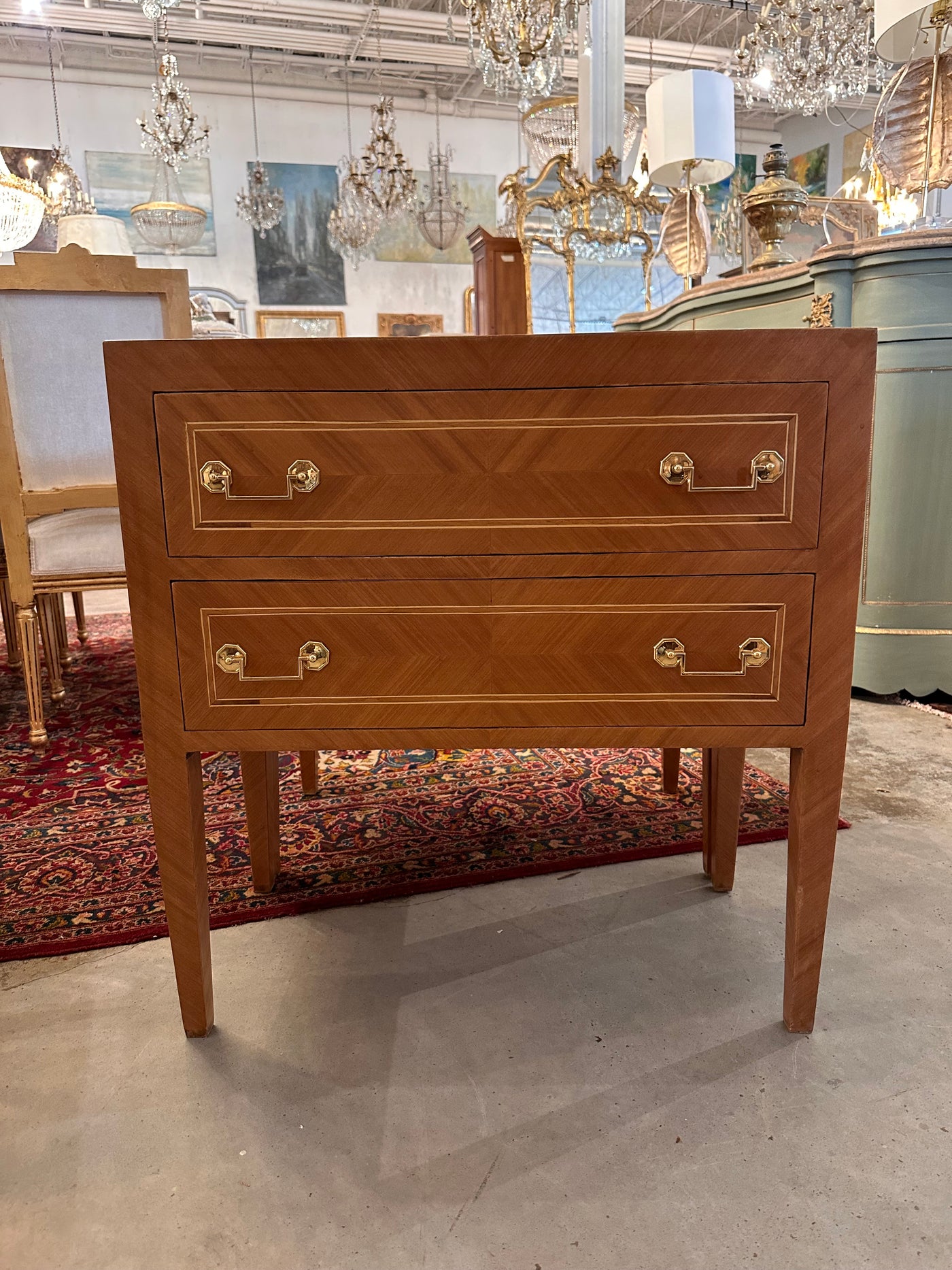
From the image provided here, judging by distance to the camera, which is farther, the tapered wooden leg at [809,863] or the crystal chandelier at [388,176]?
the crystal chandelier at [388,176]

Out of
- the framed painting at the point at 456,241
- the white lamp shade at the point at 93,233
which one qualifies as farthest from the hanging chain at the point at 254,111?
the white lamp shade at the point at 93,233

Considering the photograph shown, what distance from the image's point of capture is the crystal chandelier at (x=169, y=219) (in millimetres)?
8562

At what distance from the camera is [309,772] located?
7.00 ft

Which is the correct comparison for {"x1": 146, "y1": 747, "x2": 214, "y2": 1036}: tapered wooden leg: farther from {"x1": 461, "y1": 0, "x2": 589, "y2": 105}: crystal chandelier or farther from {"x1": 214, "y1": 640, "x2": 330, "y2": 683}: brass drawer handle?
{"x1": 461, "y1": 0, "x2": 589, "y2": 105}: crystal chandelier

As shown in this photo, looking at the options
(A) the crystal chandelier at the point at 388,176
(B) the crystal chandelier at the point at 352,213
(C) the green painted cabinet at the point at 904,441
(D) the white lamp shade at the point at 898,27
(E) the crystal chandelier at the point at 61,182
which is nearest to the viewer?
(D) the white lamp shade at the point at 898,27

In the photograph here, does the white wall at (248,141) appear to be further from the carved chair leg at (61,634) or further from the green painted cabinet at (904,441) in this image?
the green painted cabinet at (904,441)

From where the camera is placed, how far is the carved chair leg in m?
3.35

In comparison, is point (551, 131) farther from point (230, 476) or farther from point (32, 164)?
point (230, 476)

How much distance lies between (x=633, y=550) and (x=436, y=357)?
1.15ft

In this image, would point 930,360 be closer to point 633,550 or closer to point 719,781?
point 719,781

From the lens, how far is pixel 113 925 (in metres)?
1.60

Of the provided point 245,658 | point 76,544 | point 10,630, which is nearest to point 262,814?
point 245,658

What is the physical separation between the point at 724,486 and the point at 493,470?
0.97 ft

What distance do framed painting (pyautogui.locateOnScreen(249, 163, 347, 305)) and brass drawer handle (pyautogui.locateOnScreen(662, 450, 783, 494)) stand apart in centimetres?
970
